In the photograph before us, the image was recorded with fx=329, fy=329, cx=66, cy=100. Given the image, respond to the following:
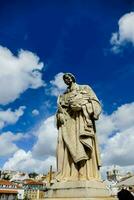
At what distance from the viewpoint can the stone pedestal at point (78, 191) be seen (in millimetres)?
9507

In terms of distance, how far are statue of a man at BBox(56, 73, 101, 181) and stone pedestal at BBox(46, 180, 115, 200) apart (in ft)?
1.15

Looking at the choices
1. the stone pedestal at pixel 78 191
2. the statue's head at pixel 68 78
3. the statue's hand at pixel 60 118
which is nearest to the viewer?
the stone pedestal at pixel 78 191

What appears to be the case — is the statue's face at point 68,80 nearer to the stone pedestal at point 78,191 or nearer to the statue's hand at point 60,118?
the statue's hand at point 60,118

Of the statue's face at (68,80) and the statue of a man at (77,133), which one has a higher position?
the statue's face at (68,80)

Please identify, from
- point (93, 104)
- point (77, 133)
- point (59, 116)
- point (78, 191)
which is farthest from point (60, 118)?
point (78, 191)

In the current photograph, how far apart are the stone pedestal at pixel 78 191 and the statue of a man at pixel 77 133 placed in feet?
1.15

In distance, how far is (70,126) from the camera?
1108 centimetres

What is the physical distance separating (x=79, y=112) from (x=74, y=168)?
1885 mm

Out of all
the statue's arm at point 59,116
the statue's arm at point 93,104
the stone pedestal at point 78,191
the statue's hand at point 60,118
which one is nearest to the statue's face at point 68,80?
the statue's arm at point 93,104

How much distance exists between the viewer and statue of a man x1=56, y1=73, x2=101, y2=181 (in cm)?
1043

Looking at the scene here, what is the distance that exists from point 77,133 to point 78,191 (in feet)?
6.38

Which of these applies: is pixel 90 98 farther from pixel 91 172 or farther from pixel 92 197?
pixel 92 197

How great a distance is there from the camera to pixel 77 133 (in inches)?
424

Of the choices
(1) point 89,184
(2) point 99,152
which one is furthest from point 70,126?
(1) point 89,184
